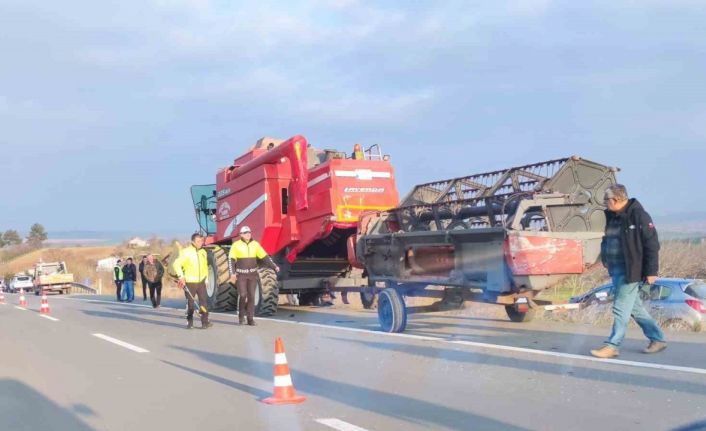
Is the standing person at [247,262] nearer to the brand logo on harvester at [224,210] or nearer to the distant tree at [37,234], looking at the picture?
the brand logo on harvester at [224,210]

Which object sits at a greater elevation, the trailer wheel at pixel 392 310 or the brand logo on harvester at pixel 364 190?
the brand logo on harvester at pixel 364 190

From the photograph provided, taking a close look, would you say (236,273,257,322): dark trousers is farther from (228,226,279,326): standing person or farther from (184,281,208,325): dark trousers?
(184,281,208,325): dark trousers

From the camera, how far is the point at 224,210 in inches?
680

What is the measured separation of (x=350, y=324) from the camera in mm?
13227

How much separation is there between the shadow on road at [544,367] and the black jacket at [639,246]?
1.21 meters

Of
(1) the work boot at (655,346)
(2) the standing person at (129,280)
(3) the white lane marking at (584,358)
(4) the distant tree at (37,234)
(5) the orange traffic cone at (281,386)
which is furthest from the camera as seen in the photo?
(4) the distant tree at (37,234)

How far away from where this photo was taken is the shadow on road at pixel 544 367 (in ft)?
22.2

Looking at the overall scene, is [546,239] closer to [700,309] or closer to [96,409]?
[700,309]

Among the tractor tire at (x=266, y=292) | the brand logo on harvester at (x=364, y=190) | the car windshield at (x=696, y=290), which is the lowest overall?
the car windshield at (x=696, y=290)

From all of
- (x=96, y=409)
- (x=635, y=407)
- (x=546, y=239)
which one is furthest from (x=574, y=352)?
(x=96, y=409)

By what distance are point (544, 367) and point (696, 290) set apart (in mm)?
4771

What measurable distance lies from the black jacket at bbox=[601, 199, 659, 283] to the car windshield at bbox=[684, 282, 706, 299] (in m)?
3.85

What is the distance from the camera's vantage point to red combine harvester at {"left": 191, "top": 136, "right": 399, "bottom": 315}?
13875 millimetres

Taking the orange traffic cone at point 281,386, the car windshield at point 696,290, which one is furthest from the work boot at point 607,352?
the car windshield at point 696,290
